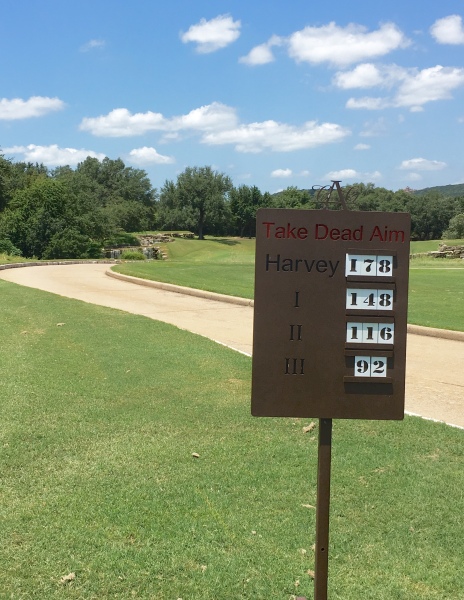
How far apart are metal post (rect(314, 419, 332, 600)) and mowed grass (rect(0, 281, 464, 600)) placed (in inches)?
16.8

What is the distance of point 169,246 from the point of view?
178 ft

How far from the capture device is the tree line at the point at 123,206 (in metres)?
39.3

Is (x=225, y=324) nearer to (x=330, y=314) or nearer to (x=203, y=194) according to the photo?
(x=330, y=314)

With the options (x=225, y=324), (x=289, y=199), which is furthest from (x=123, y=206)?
(x=225, y=324)

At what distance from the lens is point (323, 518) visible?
282 cm

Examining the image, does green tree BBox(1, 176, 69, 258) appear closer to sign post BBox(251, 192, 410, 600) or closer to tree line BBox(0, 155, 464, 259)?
tree line BBox(0, 155, 464, 259)

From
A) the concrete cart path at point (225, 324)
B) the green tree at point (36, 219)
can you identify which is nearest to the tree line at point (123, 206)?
the green tree at point (36, 219)

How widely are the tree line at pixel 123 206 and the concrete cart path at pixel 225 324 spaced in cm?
1843

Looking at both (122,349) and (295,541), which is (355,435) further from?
(122,349)

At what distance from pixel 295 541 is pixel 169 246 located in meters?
51.4

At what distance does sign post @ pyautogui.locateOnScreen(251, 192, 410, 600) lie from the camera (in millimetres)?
2760

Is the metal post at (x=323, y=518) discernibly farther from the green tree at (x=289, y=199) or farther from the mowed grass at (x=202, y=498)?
the green tree at (x=289, y=199)

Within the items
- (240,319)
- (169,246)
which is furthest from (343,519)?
(169,246)

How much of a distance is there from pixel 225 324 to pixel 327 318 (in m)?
8.73
